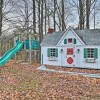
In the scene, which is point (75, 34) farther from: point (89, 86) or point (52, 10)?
point (52, 10)

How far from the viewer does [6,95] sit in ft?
29.5

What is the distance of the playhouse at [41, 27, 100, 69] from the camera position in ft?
58.3

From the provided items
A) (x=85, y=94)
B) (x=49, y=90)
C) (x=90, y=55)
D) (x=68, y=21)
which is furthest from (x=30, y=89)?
(x=68, y=21)

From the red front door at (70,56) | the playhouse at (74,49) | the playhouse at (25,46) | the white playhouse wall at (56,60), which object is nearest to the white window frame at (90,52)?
the playhouse at (74,49)

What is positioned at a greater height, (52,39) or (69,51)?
(52,39)

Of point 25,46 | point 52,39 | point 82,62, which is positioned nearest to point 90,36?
point 82,62

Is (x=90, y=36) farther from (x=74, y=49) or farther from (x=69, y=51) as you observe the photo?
(x=69, y=51)

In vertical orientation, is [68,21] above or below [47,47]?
above

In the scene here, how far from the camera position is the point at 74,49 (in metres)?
18.5

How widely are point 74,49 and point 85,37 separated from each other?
132cm

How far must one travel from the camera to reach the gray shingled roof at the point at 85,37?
18150 mm

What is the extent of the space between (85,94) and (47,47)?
36.9ft

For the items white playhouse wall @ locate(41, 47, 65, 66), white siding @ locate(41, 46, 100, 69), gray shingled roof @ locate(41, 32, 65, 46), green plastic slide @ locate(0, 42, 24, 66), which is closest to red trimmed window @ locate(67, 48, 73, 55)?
white siding @ locate(41, 46, 100, 69)

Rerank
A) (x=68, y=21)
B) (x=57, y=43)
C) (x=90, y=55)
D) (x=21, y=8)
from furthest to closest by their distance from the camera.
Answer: (x=68, y=21) < (x=21, y=8) < (x=57, y=43) < (x=90, y=55)
